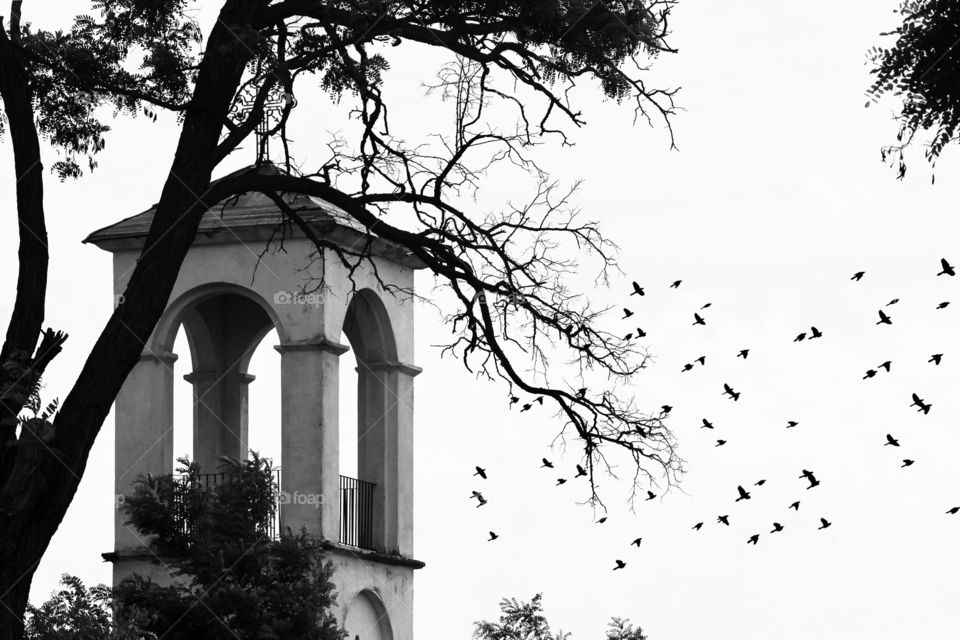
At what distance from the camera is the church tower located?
17.3 m

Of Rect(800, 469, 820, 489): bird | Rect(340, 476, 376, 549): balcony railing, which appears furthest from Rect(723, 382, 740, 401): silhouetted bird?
Rect(340, 476, 376, 549): balcony railing

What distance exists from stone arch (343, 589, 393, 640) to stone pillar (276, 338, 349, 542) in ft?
2.71

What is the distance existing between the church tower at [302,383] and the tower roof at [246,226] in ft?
0.06

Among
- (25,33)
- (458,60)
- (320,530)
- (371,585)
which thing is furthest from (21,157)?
(371,585)

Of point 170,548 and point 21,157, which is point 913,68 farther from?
point 170,548

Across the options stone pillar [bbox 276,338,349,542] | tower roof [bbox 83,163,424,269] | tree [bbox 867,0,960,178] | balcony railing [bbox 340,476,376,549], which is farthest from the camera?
balcony railing [bbox 340,476,376,549]

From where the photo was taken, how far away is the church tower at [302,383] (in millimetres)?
17328

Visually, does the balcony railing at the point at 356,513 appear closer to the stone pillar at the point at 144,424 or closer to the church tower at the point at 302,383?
the church tower at the point at 302,383

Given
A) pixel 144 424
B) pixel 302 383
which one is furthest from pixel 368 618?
pixel 144 424

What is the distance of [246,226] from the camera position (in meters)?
17.5

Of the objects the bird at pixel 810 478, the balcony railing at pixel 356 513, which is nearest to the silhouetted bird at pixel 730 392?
the bird at pixel 810 478

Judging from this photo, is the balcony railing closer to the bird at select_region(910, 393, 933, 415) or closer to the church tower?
the church tower

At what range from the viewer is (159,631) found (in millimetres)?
14117

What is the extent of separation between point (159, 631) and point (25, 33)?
4.52m
